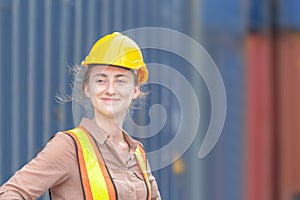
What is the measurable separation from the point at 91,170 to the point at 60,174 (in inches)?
3.3

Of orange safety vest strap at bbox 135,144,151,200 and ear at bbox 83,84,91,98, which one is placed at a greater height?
ear at bbox 83,84,91,98

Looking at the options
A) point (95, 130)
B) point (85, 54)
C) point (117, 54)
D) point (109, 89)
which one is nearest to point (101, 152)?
point (95, 130)

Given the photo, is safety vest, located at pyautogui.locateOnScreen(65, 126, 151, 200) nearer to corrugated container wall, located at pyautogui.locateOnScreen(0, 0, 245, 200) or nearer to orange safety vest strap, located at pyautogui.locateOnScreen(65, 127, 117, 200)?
orange safety vest strap, located at pyautogui.locateOnScreen(65, 127, 117, 200)

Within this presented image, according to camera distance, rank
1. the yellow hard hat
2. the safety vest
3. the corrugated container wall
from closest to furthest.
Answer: the safety vest < the yellow hard hat < the corrugated container wall

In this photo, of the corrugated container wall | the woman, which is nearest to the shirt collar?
the woman

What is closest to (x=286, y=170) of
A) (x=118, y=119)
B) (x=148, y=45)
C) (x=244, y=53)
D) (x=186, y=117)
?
(x=244, y=53)

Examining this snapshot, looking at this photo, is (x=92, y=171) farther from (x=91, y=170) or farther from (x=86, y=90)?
(x=86, y=90)

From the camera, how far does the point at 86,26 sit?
4207mm

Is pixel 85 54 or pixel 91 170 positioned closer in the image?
pixel 91 170

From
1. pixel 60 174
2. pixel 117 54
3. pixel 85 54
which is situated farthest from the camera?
pixel 85 54

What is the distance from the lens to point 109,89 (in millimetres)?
2213

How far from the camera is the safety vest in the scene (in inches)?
83.8

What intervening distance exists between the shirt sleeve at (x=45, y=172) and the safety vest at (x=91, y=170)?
0.09 feet

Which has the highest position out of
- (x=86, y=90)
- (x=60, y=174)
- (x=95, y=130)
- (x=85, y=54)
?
(x=85, y=54)
